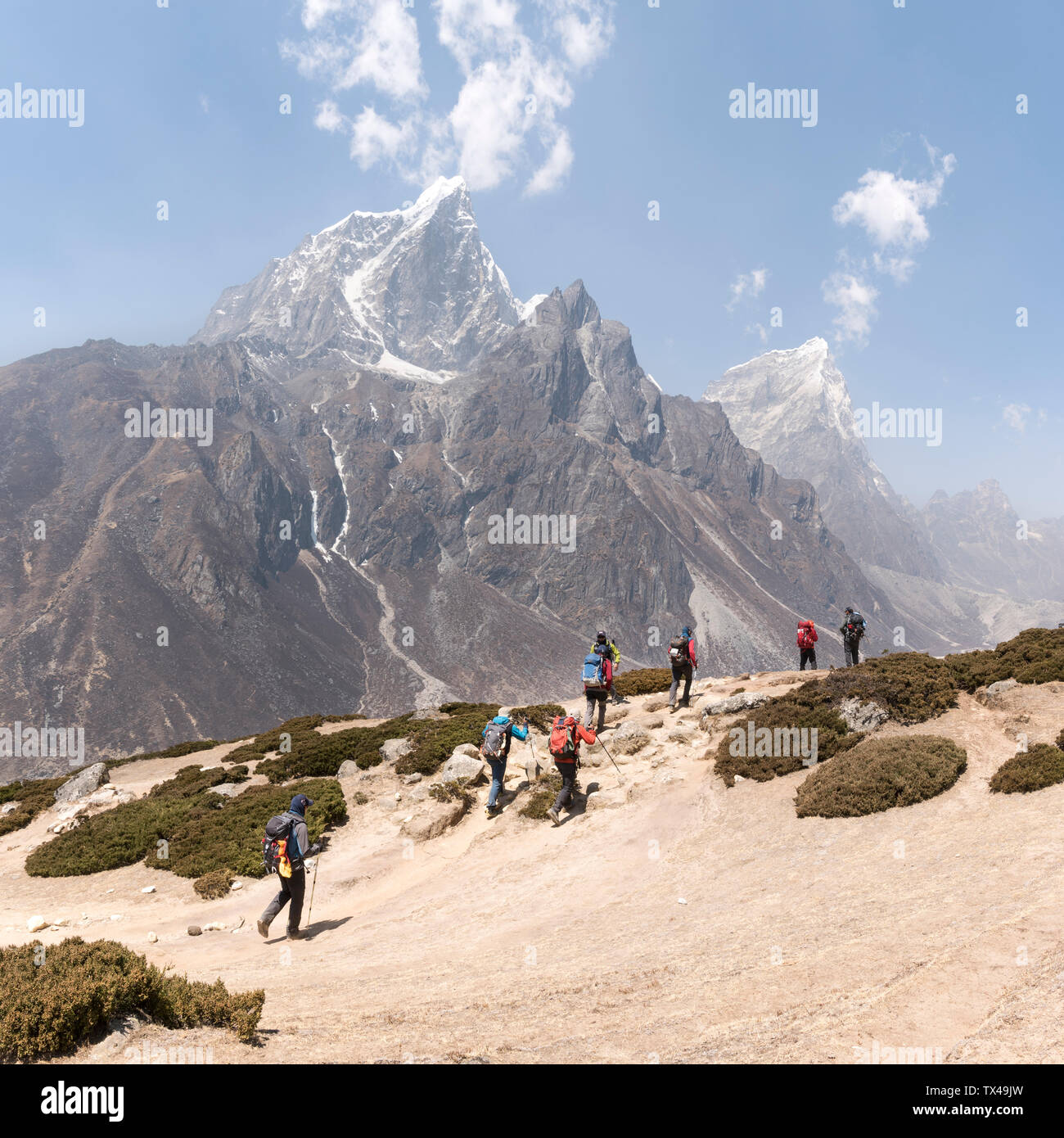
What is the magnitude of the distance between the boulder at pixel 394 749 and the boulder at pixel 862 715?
15.1 meters

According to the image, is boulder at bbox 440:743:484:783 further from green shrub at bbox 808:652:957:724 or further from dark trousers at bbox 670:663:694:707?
green shrub at bbox 808:652:957:724

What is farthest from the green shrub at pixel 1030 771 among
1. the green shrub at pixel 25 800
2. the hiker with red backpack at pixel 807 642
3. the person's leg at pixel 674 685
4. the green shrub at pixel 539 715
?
the green shrub at pixel 25 800

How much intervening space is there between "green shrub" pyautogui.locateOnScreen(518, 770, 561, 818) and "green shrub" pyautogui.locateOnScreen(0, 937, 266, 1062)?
11.1 metres

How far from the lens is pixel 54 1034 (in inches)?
253

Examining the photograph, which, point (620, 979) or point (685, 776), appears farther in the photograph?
point (685, 776)

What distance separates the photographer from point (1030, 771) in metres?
14.2

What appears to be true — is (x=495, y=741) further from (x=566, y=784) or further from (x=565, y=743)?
(x=566, y=784)

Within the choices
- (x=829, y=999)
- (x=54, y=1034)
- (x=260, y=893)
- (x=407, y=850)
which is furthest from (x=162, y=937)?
(x=829, y=999)

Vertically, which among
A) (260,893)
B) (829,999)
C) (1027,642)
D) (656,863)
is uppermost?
(1027,642)

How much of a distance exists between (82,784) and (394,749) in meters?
13.4

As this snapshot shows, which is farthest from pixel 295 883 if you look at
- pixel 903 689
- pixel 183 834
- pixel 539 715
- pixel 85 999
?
pixel 903 689
